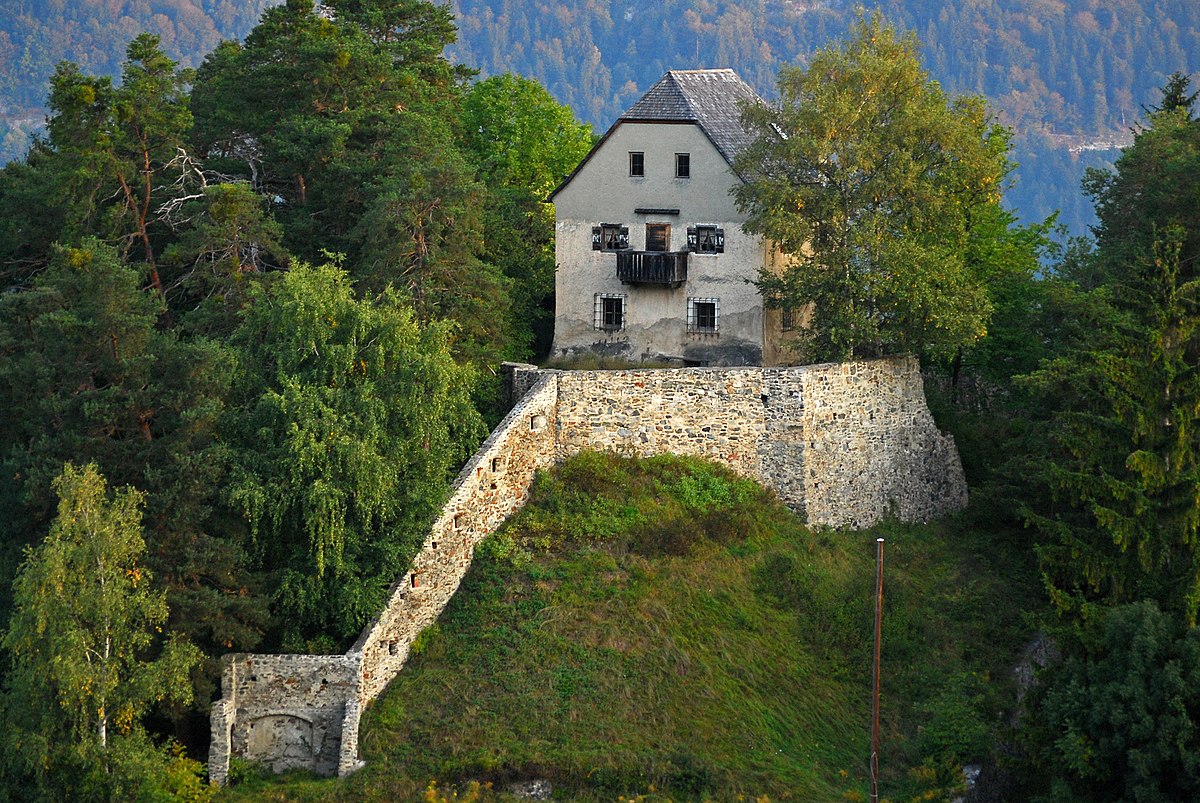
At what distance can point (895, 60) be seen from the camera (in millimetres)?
41312

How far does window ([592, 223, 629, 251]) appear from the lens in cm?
4553

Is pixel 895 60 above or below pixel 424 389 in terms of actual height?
above

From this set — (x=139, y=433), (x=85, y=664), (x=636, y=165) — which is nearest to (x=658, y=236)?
(x=636, y=165)

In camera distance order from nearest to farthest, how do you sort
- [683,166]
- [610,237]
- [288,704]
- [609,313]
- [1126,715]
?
[1126,715] < [288,704] < [683,166] < [610,237] < [609,313]

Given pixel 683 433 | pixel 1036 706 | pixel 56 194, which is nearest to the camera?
pixel 1036 706

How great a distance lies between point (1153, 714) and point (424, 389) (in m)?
16.3

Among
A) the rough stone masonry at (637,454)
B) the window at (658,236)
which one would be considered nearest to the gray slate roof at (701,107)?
the window at (658,236)

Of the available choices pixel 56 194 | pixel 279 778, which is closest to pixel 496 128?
pixel 56 194

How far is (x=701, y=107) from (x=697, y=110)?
1.50 feet

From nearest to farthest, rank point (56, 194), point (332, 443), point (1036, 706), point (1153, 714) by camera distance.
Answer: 1. point (1153, 714)
2. point (1036, 706)
3. point (332, 443)
4. point (56, 194)

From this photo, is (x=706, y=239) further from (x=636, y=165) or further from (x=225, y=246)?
(x=225, y=246)

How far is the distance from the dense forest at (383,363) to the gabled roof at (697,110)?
209 cm

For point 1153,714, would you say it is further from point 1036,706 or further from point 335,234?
point 335,234

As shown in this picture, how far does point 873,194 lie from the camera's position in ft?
133
